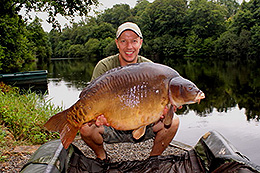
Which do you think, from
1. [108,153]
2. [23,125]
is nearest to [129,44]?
[108,153]

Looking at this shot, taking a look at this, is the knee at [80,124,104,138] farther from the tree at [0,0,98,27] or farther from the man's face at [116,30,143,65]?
the tree at [0,0,98,27]

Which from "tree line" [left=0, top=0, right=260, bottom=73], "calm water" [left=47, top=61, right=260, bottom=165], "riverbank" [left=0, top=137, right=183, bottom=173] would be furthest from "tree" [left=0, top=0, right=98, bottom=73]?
"tree line" [left=0, top=0, right=260, bottom=73]

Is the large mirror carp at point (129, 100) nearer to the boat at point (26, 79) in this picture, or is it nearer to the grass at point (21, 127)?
the grass at point (21, 127)

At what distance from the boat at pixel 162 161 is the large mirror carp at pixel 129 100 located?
1.45ft

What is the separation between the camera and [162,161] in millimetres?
2143

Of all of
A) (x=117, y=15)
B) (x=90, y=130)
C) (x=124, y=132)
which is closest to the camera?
(x=90, y=130)

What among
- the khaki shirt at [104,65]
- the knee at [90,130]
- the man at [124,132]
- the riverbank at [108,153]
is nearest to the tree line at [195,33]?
the riverbank at [108,153]

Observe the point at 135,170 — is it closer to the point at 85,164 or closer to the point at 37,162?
the point at 85,164

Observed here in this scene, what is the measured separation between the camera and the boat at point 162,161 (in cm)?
171

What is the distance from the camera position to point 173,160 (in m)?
2.16

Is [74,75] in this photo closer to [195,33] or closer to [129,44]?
[129,44]

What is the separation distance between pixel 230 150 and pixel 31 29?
922 centimetres

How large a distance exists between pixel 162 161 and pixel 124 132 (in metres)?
0.44

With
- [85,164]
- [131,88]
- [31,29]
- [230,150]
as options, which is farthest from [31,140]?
[31,29]
